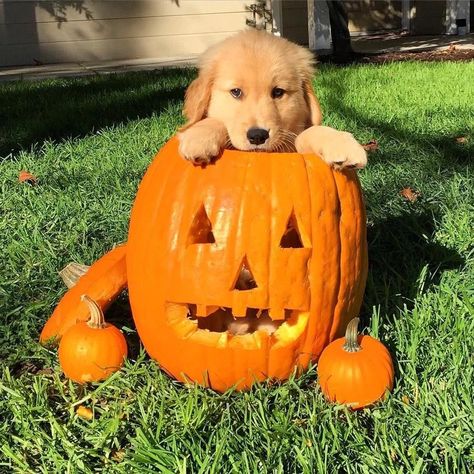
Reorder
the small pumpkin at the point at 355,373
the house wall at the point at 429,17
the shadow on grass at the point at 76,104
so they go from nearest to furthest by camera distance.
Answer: the small pumpkin at the point at 355,373 → the shadow on grass at the point at 76,104 → the house wall at the point at 429,17

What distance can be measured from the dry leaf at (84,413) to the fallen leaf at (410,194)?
2.25m

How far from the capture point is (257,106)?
7.92 ft

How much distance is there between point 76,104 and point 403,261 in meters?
4.99

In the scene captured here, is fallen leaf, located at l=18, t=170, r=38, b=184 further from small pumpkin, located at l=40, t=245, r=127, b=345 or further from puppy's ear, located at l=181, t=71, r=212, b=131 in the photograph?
puppy's ear, located at l=181, t=71, r=212, b=131

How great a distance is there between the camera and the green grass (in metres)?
1.78

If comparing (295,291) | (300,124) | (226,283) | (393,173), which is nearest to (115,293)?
(226,283)

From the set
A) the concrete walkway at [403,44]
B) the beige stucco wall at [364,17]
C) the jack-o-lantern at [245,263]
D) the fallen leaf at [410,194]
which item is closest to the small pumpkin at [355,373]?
the jack-o-lantern at [245,263]

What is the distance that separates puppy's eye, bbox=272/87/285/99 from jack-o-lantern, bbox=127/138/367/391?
45cm

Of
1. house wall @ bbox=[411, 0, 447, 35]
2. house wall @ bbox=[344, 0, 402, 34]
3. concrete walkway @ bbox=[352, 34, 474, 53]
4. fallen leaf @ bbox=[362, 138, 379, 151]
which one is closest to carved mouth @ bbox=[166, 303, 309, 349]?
fallen leaf @ bbox=[362, 138, 379, 151]

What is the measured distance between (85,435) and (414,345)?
110cm

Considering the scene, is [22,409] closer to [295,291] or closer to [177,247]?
[177,247]

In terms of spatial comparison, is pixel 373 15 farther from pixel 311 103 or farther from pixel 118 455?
pixel 118 455

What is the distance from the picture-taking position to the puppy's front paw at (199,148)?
2.10 metres

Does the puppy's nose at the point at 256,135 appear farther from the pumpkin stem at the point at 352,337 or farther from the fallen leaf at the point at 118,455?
the fallen leaf at the point at 118,455
